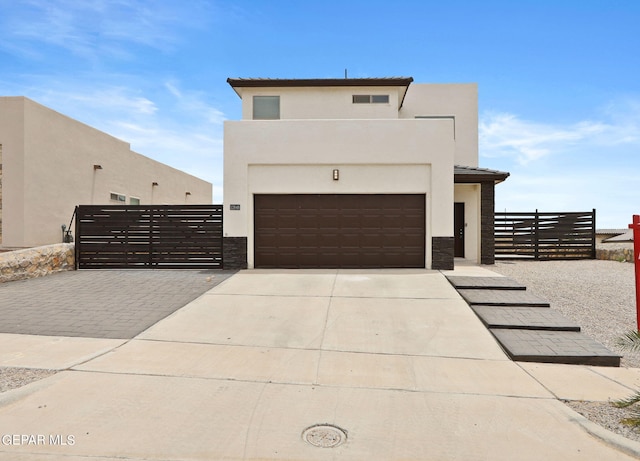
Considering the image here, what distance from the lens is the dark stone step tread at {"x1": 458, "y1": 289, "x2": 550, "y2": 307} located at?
25.6 feet

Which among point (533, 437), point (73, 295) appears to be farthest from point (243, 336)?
point (73, 295)

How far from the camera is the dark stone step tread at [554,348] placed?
5.29 m

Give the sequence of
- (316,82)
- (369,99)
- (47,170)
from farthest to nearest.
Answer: (47,170) → (369,99) → (316,82)

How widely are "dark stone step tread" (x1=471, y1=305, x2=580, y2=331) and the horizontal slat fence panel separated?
27.1 feet

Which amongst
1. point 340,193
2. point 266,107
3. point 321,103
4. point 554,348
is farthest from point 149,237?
point 554,348

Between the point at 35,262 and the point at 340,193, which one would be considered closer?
the point at 35,262

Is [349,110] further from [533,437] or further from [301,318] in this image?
[533,437]

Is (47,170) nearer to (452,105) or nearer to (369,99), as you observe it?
(369,99)

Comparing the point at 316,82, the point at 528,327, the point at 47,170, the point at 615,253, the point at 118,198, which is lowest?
the point at 528,327

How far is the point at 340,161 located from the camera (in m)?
11.9

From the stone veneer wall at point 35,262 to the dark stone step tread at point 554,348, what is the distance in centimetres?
1187

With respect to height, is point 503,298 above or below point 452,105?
below

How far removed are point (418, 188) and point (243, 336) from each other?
307 inches

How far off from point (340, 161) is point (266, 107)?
16.3ft
